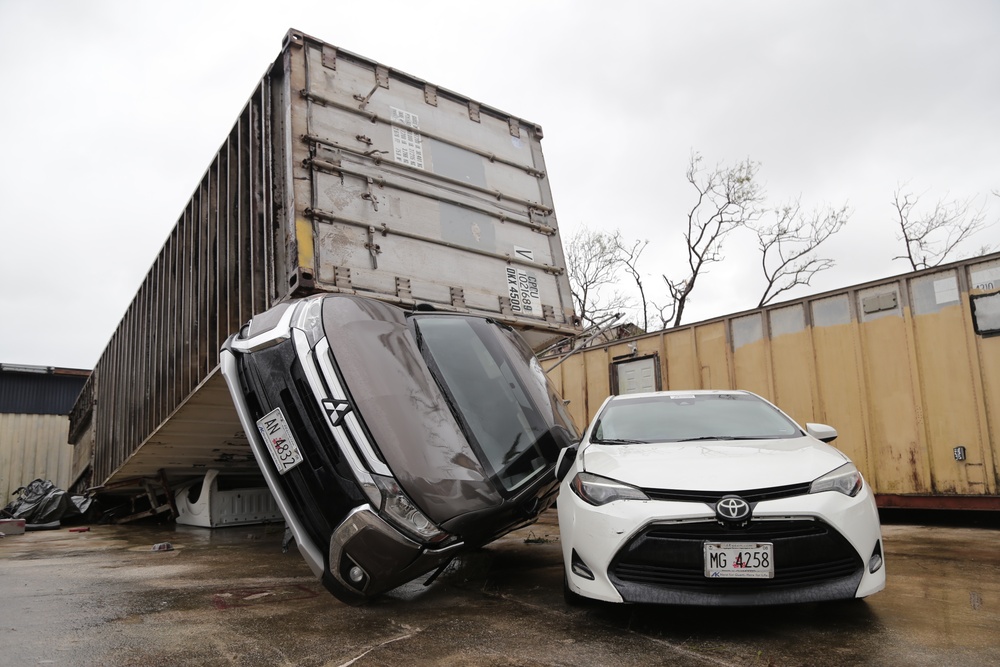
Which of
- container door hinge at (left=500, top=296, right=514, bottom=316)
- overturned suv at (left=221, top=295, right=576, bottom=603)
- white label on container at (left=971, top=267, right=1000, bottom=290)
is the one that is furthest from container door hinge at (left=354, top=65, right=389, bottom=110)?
white label on container at (left=971, top=267, right=1000, bottom=290)

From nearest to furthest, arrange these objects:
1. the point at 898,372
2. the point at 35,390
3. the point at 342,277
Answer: the point at 342,277 < the point at 898,372 < the point at 35,390

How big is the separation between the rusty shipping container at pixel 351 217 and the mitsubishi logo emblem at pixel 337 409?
4.86 ft

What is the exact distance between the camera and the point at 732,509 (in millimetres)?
2654

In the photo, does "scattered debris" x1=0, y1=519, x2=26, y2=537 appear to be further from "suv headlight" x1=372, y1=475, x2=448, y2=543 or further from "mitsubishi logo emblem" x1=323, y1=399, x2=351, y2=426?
"suv headlight" x1=372, y1=475, x2=448, y2=543

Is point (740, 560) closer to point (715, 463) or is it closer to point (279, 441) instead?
point (715, 463)

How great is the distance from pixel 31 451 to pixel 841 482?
20.4 metres

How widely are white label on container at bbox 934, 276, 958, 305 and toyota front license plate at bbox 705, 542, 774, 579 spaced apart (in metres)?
4.66

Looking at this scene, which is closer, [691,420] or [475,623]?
[475,623]

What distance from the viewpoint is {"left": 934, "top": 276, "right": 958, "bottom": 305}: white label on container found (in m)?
5.99

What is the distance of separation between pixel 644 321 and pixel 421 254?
20.3m

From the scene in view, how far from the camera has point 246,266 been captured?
5.33 meters

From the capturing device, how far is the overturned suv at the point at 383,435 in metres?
2.94

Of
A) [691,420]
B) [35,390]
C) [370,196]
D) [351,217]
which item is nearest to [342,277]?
[351,217]

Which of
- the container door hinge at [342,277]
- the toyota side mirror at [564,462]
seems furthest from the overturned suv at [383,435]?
the container door hinge at [342,277]
